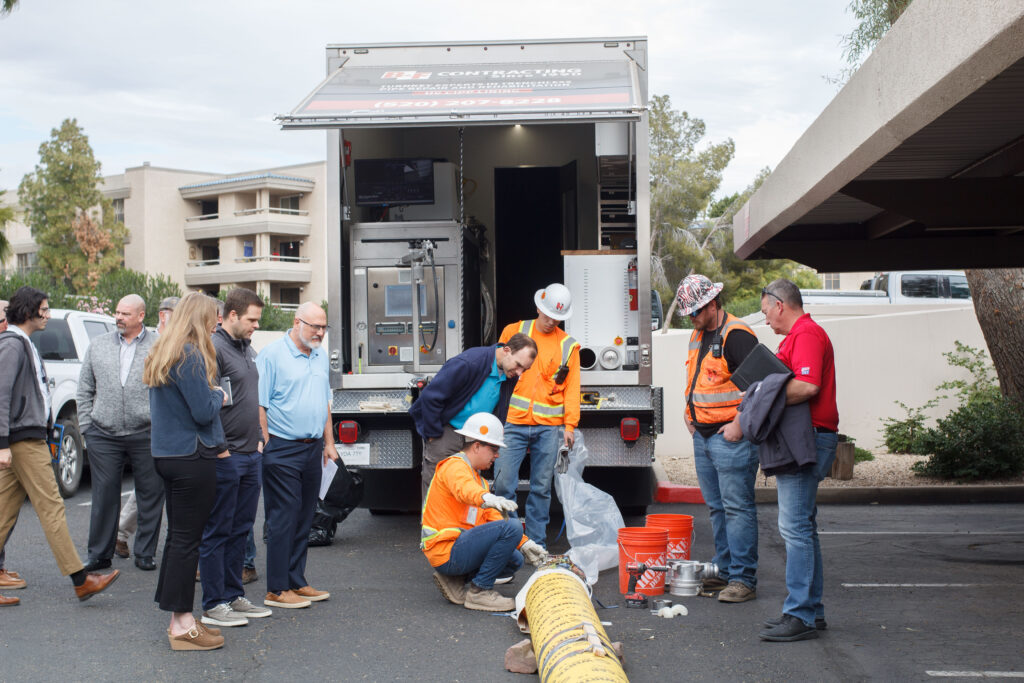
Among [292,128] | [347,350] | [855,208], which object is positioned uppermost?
[292,128]

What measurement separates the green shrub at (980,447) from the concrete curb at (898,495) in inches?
15.7

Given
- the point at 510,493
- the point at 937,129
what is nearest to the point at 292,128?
the point at 510,493

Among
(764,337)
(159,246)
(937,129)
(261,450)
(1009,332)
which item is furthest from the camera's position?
(159,246)

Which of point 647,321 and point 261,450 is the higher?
point 647,321

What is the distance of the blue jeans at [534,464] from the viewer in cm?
715

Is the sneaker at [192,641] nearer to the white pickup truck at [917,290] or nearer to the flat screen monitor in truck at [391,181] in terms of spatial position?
the flat screen monitor in truck at [391,181]

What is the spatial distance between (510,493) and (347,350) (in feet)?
7.43

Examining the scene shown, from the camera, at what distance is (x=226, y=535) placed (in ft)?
18.6

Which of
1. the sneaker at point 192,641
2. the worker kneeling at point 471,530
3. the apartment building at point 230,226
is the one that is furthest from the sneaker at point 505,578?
the apartment building at point 230,226

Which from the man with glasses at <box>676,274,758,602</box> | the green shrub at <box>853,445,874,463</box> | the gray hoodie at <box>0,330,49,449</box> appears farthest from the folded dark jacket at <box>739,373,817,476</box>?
the green shrub at <box>853,445,874,463</box>

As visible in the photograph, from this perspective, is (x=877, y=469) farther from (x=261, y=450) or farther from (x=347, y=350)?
(x=261, y=450)

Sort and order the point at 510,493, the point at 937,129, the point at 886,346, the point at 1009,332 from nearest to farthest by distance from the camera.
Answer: the point at 937,129, the point at 510,493, the point at 1009,332, the point at 886,346

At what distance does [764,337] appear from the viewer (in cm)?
1504

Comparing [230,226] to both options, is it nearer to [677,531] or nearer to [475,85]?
[475,85]
